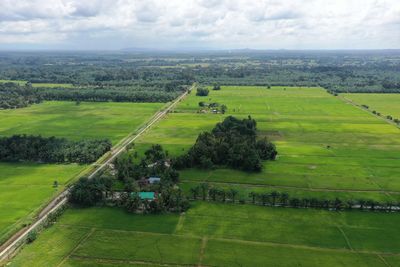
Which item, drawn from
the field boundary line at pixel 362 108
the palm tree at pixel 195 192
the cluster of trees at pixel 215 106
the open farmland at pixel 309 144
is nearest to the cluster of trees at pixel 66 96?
the open farmland at pixel 309 144

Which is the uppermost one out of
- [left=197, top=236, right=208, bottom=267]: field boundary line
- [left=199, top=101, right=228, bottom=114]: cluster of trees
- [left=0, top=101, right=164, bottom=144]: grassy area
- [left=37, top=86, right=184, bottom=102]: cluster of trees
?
[left=37, top=86, right=184, bottom=102]: cluster of trees

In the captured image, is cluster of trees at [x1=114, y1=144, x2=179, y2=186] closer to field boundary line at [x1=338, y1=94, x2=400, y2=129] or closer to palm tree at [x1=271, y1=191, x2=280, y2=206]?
palm tree at [x1=271, y1=191, x2=280, y2=206]

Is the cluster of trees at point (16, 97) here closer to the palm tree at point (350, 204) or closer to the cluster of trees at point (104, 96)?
the cluster of trees at point (104, 96)

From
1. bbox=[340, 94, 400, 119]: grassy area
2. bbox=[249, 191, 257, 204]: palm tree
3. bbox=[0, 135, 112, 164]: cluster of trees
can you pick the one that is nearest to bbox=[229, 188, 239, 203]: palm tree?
bbox=[249, 191, 257, 204]: palm tree

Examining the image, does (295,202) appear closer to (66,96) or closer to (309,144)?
(309,144)

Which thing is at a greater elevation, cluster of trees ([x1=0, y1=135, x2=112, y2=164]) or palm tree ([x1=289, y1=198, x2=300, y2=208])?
cluster of trees ([x1=0, y1=135, x2=112, y2=164])

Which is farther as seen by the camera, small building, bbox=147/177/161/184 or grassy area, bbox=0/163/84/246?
small building, bbox=147/177/161/184

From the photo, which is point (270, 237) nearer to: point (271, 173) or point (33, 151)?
point (271, 173)
